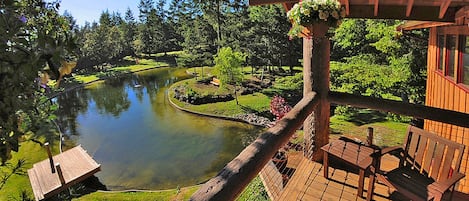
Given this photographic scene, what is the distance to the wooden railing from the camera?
1435mm

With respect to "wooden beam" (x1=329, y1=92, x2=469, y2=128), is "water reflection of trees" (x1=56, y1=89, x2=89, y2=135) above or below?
below

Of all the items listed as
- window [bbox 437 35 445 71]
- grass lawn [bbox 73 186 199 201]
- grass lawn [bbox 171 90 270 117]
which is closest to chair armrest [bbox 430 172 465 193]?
window [bbox 437 35 445 71]

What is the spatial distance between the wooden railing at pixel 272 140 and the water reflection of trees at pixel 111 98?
18974 millimetres

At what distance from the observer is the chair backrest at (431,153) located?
2.38 m

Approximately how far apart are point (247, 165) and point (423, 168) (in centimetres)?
182

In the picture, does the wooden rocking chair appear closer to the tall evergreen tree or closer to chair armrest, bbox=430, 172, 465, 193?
chair armrest, bbox=430, 172, 465, 193

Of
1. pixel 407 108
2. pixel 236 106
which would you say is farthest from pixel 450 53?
pixel 236 106

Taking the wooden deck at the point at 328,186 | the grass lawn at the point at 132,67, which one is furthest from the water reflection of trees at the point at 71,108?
the wooden deck at the point at 328,186

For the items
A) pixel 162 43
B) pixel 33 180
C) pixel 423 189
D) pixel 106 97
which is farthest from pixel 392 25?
pixel 162 43

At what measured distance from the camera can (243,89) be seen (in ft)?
72.1

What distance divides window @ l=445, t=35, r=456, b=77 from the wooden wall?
0.40ft

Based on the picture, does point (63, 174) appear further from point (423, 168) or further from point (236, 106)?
point (236, 106)

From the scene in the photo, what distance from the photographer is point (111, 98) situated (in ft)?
78.6

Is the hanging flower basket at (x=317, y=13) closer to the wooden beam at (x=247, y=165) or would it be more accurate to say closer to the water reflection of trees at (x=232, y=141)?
the wooden beam at (x=247, y=165)
